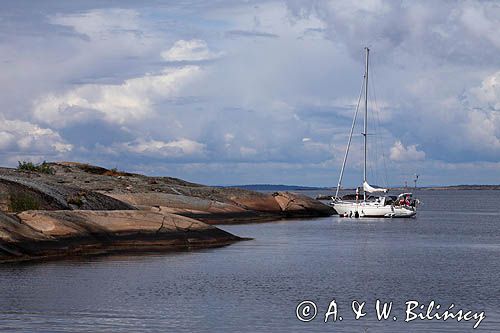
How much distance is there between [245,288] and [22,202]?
16580 millimetres

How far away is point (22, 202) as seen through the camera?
42.7 metres

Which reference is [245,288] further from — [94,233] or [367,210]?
[367,210]

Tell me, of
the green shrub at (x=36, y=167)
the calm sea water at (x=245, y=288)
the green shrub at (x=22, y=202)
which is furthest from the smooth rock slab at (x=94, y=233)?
the green shrub at (x=36, y=167)

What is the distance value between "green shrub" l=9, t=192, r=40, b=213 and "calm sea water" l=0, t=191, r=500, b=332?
675cm

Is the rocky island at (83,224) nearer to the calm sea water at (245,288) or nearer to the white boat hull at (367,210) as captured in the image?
the calm sea water at (245,288)

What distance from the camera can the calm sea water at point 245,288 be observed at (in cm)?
2319

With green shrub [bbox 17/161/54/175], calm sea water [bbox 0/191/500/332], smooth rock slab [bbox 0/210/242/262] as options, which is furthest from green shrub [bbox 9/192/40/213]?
green shrub [bbox 17/161/54/175]

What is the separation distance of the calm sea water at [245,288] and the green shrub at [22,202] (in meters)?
6.75

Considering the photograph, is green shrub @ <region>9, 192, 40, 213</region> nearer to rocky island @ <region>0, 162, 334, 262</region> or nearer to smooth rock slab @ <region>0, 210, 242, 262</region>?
rocky island @ <region>0, 162, 334, 262</region>

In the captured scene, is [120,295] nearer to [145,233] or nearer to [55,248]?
[55,248]

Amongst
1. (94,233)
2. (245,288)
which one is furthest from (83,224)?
(245,288)

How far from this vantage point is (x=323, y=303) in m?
27.0

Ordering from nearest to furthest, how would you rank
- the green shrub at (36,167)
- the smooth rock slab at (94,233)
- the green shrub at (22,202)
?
the smooth rock slab at (94,233), the green shrub at (22,202), the green shrub at (36,167)

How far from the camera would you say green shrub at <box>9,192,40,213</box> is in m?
42.2
